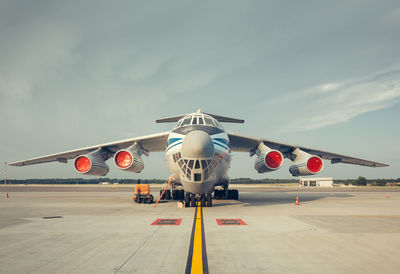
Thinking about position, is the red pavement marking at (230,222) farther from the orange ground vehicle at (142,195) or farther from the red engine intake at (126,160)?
the orange ground vehicle at (142,195)

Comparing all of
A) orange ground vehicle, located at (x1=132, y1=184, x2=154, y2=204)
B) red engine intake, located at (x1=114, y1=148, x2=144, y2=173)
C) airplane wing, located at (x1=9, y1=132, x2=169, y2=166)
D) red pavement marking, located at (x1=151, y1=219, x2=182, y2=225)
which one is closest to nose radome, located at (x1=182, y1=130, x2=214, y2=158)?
red pavement marking, located at (x1=151, y1=219, x2=182, y2=225)

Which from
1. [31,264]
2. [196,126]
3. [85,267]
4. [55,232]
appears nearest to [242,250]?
[85,267]

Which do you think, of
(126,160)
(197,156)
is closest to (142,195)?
(126,160)

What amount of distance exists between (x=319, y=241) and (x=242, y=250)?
1.87 metres

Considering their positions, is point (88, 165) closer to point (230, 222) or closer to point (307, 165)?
point (230, 222)

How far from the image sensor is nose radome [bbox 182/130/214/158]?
9492 millimetres

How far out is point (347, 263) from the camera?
4305mm

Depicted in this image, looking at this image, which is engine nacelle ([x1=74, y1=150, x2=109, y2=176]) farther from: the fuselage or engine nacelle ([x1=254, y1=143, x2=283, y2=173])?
engine nacelle ([x1=254, y1=143, x2=283, y2=173])

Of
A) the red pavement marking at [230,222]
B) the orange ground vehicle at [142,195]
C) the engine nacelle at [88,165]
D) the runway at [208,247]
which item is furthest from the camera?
the orange ground vehicle at [142,195]

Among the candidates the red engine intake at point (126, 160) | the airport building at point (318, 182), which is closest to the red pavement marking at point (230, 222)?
the red engine intake at point (126, 160)

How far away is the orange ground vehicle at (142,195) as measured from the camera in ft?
49.4

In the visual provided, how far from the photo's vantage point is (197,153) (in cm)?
957

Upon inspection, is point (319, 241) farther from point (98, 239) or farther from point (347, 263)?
point (98, 239)

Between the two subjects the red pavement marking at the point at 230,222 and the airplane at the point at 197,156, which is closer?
the red pavement marking at the point at 230,222
